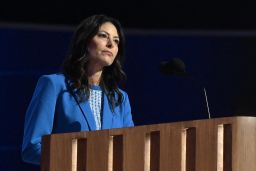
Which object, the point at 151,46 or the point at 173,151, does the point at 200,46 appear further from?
the point at 173,151

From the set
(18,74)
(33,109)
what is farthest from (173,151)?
(18,74)

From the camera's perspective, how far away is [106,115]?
369 centimetres

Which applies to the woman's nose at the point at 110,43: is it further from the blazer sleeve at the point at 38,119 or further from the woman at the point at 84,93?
the blazer sleeve at the point at 38,119

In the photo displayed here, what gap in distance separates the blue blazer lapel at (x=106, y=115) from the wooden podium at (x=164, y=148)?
0.60 m

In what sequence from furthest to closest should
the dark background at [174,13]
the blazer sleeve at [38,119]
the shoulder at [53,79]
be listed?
the dark background at [174,13] → the shoulder at [53,79] → the blazer sleeve at [38,119]

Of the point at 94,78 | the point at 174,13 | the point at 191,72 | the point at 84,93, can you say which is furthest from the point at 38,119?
the point at 174,13

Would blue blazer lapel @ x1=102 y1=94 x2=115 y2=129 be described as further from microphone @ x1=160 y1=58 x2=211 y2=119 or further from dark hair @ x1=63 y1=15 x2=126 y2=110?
microphone @ x1=160 y1=58 x2=211 y2=119

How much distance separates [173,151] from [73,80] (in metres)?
0.77

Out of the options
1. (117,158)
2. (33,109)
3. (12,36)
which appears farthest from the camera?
(12,36)

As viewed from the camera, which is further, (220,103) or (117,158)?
(220,103)

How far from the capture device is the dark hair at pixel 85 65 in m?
3.70

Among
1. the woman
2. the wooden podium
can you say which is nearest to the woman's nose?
the woman

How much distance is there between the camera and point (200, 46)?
6.06 meters

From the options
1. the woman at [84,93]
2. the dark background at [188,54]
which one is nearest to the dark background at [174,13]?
the dark background at [188,54]
